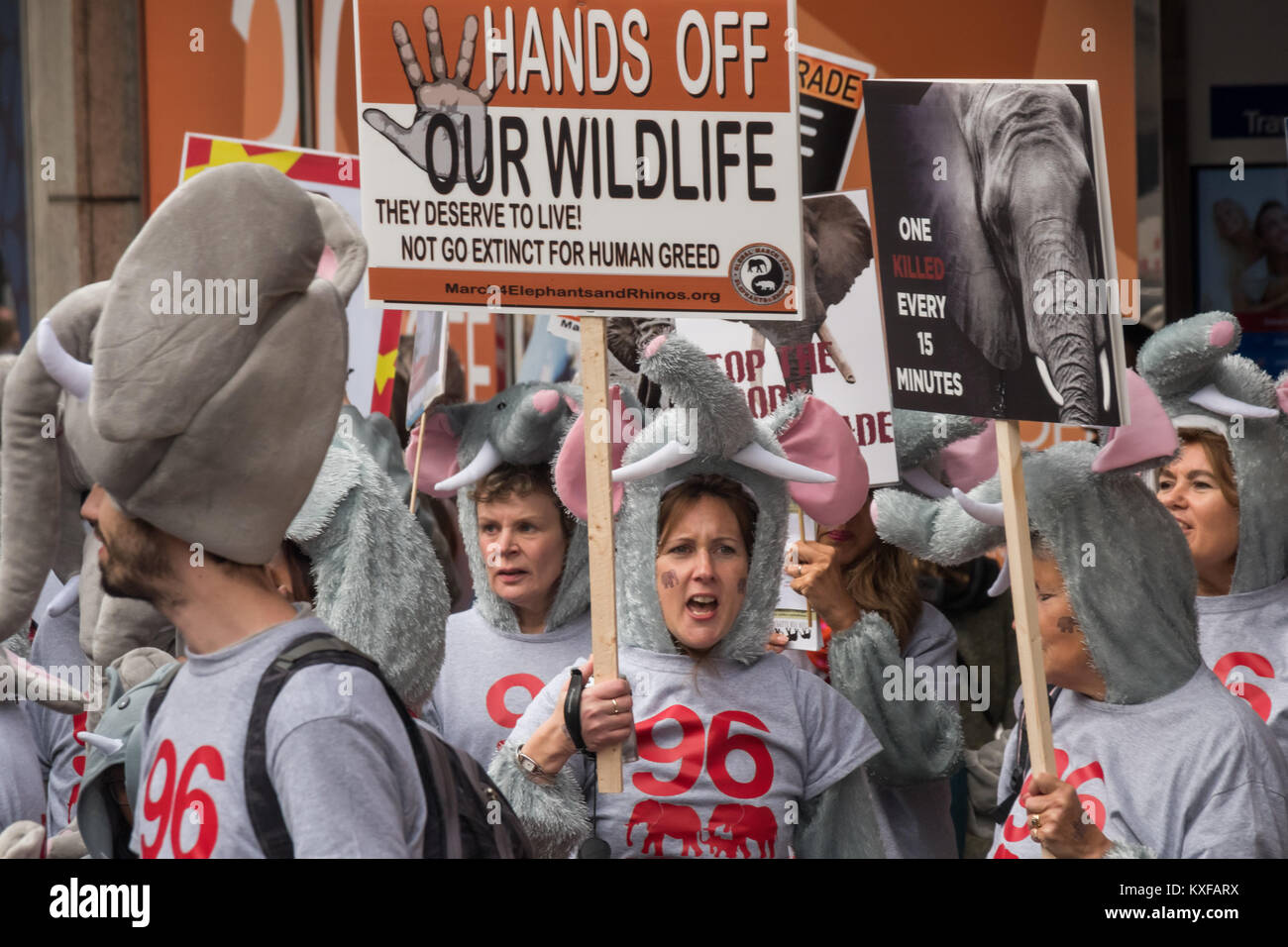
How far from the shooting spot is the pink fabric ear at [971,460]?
Result: 4.61m

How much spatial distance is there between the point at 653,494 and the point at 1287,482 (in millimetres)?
1792

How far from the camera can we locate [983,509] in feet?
11.6

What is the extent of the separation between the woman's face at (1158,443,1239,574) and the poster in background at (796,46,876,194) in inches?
72.3

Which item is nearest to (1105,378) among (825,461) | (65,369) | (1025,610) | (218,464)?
(1025,610)

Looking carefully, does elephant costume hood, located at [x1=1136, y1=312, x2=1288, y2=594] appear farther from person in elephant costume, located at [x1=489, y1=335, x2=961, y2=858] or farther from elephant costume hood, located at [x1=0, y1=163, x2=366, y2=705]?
elephant costume hood, located at [x1=0, y1=163, x2=366, y2=705]

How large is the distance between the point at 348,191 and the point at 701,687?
7.93 feet

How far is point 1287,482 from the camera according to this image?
4426 millimetres

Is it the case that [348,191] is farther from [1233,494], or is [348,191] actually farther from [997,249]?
[1233,494]

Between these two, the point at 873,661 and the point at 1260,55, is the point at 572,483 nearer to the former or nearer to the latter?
the point at 873,661

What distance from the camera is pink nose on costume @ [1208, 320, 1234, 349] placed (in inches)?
166

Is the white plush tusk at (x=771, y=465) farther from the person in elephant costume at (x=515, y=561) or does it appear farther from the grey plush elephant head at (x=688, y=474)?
the person in elephant costume at (x=515, y=561)

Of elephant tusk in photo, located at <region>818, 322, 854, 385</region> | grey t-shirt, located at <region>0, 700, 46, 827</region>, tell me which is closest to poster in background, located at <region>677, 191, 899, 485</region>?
elephant tusk in photo, located at <region>818, 322, 854, 385</region>
